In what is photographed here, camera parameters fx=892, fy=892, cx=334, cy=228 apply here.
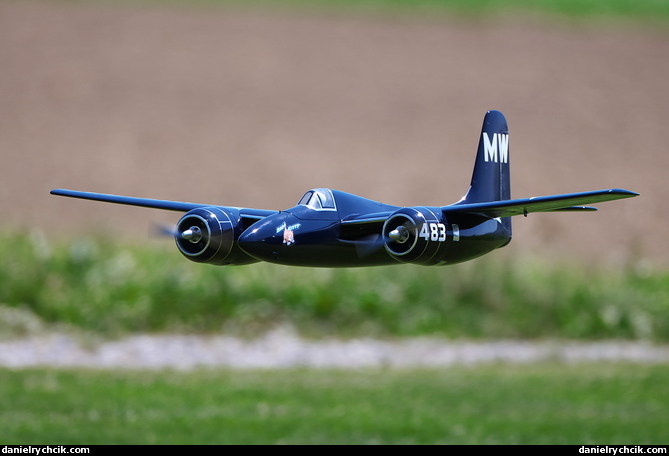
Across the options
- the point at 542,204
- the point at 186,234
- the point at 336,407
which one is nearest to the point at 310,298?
the point at 336,407

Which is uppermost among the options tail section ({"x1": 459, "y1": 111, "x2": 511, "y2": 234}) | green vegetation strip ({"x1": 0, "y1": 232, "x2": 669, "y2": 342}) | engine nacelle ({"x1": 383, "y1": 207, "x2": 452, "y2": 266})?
green vegetation strip ({"x1": 0, "y1": 232, "x2": 669, "y2": 342})

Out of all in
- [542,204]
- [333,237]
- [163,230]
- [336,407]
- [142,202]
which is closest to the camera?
[542,204]

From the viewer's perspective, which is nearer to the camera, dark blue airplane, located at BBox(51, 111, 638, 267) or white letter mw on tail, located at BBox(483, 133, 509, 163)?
dark blue airplane, located at BBox(51, 111, 638, 267)

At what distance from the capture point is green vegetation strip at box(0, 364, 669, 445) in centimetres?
1950

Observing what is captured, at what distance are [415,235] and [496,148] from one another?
1.31 m

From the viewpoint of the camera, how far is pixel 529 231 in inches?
1598

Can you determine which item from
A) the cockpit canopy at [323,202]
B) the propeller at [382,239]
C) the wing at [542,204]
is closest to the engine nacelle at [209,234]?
the cockpit canopy at [323,202]

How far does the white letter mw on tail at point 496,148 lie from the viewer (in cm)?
625

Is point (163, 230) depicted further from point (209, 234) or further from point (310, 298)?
point (310, 298)

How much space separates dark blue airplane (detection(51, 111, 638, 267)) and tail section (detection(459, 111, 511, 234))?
191 mm

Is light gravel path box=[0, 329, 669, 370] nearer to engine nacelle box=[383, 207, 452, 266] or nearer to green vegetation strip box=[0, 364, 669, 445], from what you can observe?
green vegetation strip box=[0, 364, 669, 445]

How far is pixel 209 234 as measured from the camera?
18.9ft

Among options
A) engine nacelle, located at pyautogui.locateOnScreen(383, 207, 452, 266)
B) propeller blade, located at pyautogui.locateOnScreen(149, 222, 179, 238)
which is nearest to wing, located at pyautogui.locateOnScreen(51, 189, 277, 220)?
propeller blade, located at pyautogui.locateOnScreen(149, 222, 179, 238)
